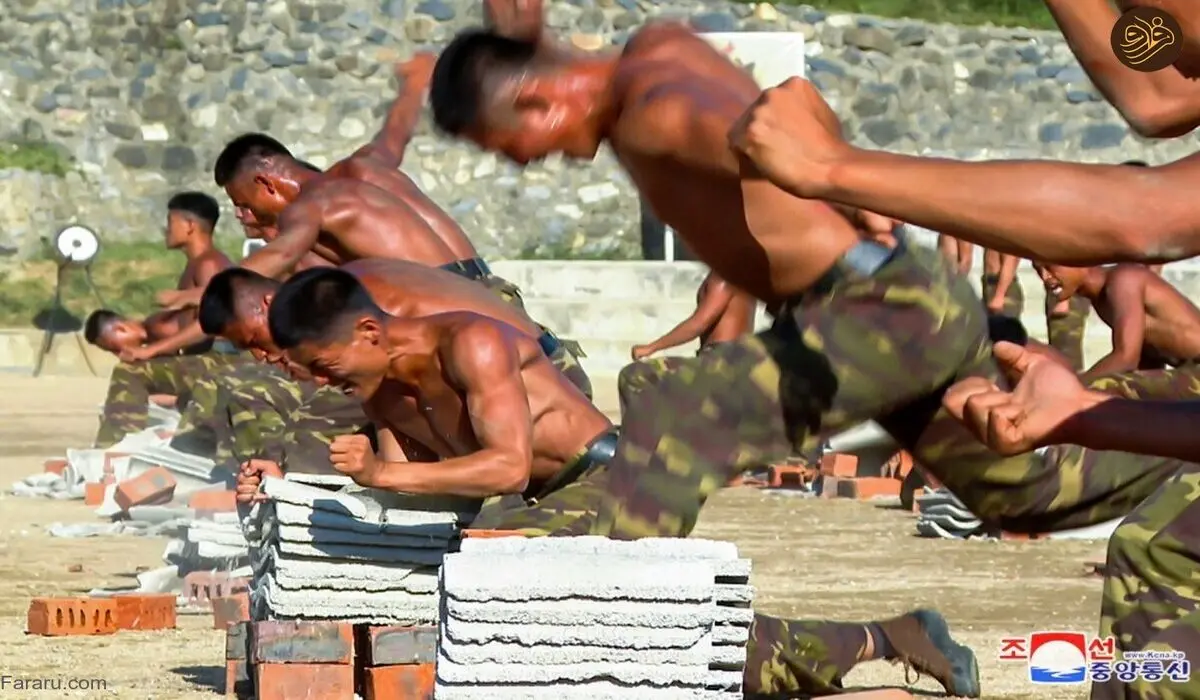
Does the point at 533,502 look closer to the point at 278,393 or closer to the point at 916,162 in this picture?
the point at 916,162

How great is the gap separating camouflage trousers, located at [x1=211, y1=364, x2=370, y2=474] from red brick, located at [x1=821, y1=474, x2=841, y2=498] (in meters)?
3.21

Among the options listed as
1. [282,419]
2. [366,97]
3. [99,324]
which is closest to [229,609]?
[282,419]

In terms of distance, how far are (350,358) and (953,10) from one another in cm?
2245

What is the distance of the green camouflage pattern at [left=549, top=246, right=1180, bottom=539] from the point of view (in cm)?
512

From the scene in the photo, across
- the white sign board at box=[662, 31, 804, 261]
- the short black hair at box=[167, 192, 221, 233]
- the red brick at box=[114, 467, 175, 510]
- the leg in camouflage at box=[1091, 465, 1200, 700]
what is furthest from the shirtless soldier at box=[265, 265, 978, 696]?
the white sign board at box=[662, 31, 804, 261]

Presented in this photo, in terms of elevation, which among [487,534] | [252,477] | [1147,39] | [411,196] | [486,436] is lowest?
[411,196]

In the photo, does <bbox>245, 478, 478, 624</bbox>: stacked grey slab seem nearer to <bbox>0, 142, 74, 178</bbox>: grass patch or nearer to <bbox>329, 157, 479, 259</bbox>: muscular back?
<bbox>329, 157, 479, 259</bbox>: muscular back

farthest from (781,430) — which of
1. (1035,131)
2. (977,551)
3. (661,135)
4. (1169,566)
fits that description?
(1035,131)

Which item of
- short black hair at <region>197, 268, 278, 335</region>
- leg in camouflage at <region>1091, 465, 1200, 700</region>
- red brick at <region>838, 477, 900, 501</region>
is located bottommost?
red brick at <region>838, 477, 900, 501</region>

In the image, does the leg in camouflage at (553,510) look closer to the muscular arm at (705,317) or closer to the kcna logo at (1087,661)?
the kcna logo at (1087,661)

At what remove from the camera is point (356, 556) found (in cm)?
632

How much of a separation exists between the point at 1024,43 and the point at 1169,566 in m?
23.0

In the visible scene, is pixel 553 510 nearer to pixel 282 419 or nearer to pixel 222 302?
pixel 222 302

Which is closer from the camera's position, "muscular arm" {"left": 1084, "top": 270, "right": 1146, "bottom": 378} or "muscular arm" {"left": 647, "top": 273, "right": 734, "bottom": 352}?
"muscular arm" {"left": 1084, "top": 270, "right": 1146, "bottom": 378}
